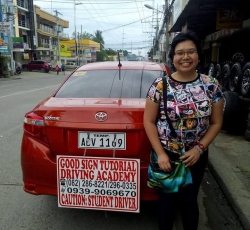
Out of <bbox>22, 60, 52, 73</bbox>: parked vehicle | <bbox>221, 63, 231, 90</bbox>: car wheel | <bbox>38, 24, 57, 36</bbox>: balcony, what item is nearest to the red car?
<bbox>221, 63, 231, 90</bbox>: car wheel

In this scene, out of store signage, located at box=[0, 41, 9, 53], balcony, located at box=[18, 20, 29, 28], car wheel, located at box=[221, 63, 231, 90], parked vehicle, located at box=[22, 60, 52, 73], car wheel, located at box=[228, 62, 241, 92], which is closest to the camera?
car wheel, located at box=[228, 62, 241, 92]

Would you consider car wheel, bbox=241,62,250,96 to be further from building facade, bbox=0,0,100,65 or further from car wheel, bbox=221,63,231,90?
building facade, bbox=0,0,100,65

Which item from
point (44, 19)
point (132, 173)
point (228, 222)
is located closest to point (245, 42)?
point (228, 222)

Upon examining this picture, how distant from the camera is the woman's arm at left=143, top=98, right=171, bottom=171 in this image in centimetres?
199

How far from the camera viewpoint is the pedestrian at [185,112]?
192 cm

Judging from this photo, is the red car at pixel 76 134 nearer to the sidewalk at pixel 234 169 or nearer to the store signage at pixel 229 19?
the sidewalk at pixel 234 169

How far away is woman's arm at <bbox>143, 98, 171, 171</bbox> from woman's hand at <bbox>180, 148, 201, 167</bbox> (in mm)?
117

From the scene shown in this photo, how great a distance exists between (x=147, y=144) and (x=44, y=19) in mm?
54438

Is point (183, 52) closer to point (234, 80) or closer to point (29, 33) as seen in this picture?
point (234, 80)

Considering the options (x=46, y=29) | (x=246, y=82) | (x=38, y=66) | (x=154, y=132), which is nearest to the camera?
(x=154, y=132)

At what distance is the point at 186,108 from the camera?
6.22 ft

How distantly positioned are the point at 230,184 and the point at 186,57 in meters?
1.98

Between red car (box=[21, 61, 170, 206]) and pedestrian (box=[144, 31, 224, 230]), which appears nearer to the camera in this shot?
pedestrian (box=[144, 31, 224, 230])

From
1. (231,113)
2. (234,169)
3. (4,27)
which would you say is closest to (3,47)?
(4,27)
